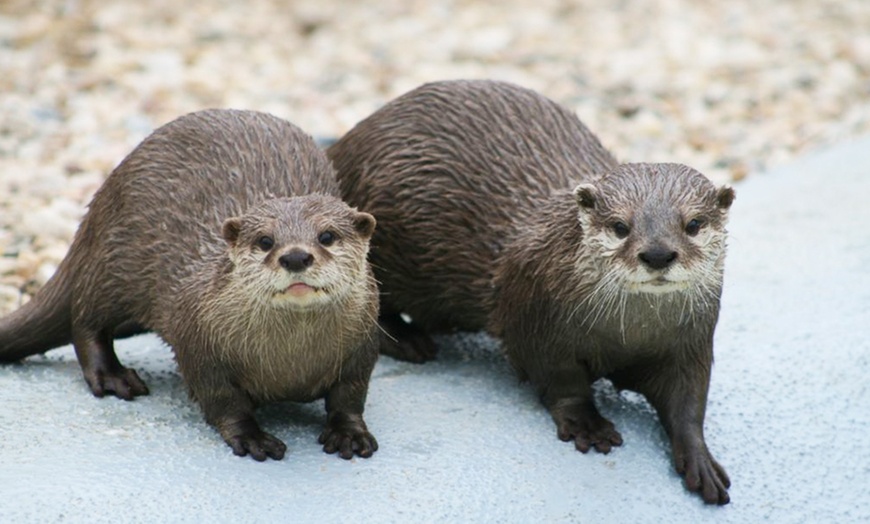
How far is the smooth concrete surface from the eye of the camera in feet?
9.77

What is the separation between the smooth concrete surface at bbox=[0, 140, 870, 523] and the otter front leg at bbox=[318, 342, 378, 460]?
0.13 feet

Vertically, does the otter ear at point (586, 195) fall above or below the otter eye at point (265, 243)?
above

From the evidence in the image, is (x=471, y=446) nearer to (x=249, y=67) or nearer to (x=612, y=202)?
(x=612, y=202)

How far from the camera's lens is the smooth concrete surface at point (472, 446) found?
9.77 ft

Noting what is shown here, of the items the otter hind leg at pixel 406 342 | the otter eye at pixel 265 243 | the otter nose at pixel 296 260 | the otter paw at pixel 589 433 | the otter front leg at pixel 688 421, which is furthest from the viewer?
the otter hind leg at pixel 406 342

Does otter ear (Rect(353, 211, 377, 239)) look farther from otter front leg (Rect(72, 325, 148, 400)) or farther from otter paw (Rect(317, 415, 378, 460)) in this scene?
otter front leg (Rect(72, 325, 148, 400))

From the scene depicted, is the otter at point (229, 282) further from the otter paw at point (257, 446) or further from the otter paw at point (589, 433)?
the otter paw at point (589, 433)

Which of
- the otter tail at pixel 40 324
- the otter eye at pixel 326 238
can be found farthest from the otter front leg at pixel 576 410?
the otter tail at pixel 40 324

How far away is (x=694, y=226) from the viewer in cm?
316

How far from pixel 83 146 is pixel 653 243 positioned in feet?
11.9

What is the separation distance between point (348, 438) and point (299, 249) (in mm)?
572

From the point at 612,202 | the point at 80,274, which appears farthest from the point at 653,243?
the point at 80,274

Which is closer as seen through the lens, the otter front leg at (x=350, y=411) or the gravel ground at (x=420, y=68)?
the otter front leg at (x=350, y=411)

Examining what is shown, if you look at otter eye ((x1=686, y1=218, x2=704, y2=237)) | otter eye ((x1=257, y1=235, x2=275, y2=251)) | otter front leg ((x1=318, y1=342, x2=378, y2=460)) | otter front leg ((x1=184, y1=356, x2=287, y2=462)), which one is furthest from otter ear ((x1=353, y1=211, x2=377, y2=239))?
otter eye ((x1=686, y1=218, x2=704, y2=237))
